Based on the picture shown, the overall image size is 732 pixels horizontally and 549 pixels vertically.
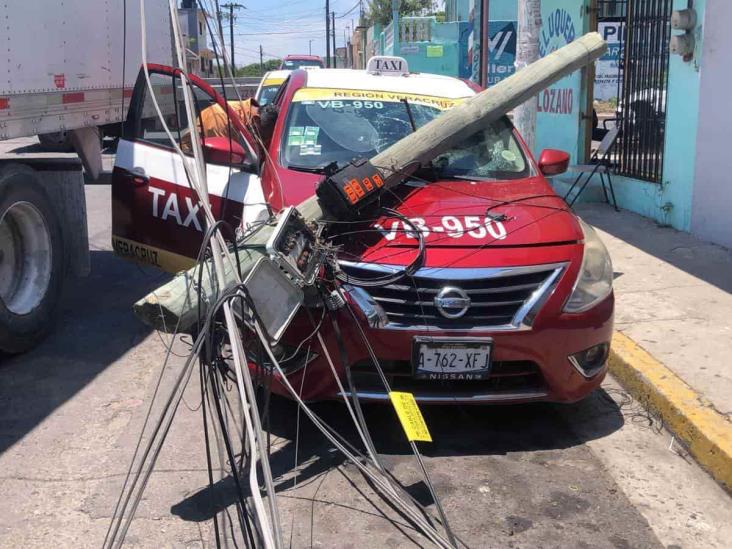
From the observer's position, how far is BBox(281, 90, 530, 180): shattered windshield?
5352 millimetres

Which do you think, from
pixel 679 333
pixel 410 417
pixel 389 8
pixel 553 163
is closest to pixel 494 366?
pixel 410 417

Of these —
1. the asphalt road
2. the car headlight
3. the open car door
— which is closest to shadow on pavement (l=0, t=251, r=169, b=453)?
the asphalt road

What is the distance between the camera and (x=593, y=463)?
4242 mm

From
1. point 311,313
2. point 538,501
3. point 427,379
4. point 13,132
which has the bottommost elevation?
point 538,501

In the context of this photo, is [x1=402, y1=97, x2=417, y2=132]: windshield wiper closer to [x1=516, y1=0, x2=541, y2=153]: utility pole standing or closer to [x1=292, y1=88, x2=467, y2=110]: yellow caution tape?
[x1=292, y1=88, x2=467, y2=110]: yellow caution tape

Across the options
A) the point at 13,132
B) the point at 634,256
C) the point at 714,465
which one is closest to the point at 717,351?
the point at 714,465

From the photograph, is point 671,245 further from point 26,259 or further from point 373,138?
point 26,259

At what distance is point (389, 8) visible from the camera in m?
57.7

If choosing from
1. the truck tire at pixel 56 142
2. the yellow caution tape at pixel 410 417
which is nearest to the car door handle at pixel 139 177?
the truck tire at pixel 56 142

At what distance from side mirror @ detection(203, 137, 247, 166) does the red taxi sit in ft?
0.05

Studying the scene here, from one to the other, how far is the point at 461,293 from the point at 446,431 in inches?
36.1

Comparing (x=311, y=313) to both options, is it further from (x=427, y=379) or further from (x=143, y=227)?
(x=143, y=227)

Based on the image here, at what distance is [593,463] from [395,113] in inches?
106

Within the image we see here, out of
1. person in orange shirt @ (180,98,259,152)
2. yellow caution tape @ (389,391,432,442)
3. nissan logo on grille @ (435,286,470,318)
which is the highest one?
person in orange shirt @ (180,98,259,152)
